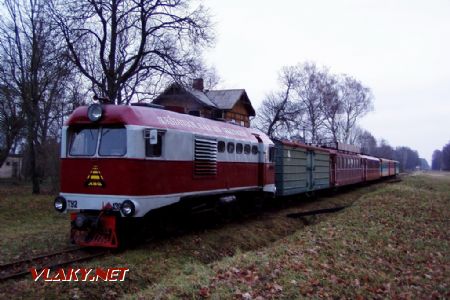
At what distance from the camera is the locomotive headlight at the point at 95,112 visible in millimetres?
9384

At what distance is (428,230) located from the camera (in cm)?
1201

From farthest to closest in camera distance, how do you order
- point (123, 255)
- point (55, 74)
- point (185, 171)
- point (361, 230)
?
point (55, 74), point (361, 230), point (185, 171), point (123, 255)

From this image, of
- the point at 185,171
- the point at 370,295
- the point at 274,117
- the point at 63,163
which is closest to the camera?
the point at 370,295

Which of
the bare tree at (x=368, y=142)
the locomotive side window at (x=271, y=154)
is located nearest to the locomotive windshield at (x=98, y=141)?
the locomotive side window at (x=271, y=154)

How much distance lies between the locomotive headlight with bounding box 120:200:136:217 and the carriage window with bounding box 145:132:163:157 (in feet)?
3.68

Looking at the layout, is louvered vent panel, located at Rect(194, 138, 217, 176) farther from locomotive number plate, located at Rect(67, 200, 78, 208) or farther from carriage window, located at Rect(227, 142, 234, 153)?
locomotive number plate, located at Rect(67, 200, 78, 208)

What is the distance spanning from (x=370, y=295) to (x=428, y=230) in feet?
21.7

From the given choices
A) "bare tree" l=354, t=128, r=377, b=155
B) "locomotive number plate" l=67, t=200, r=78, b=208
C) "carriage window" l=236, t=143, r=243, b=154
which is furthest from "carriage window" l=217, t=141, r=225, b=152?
"bare tree" l=354, t=128, r=377, b=155

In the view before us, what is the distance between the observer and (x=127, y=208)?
28.9ft

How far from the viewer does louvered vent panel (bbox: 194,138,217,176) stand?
1098 cm

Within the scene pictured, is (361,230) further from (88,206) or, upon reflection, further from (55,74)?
(55,74)

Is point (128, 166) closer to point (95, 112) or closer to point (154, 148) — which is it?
point (154, 148)

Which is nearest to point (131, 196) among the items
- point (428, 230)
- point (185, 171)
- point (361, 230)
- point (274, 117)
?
point (185, 171)

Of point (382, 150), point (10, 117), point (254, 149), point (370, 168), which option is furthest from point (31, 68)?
point (382, 150)
